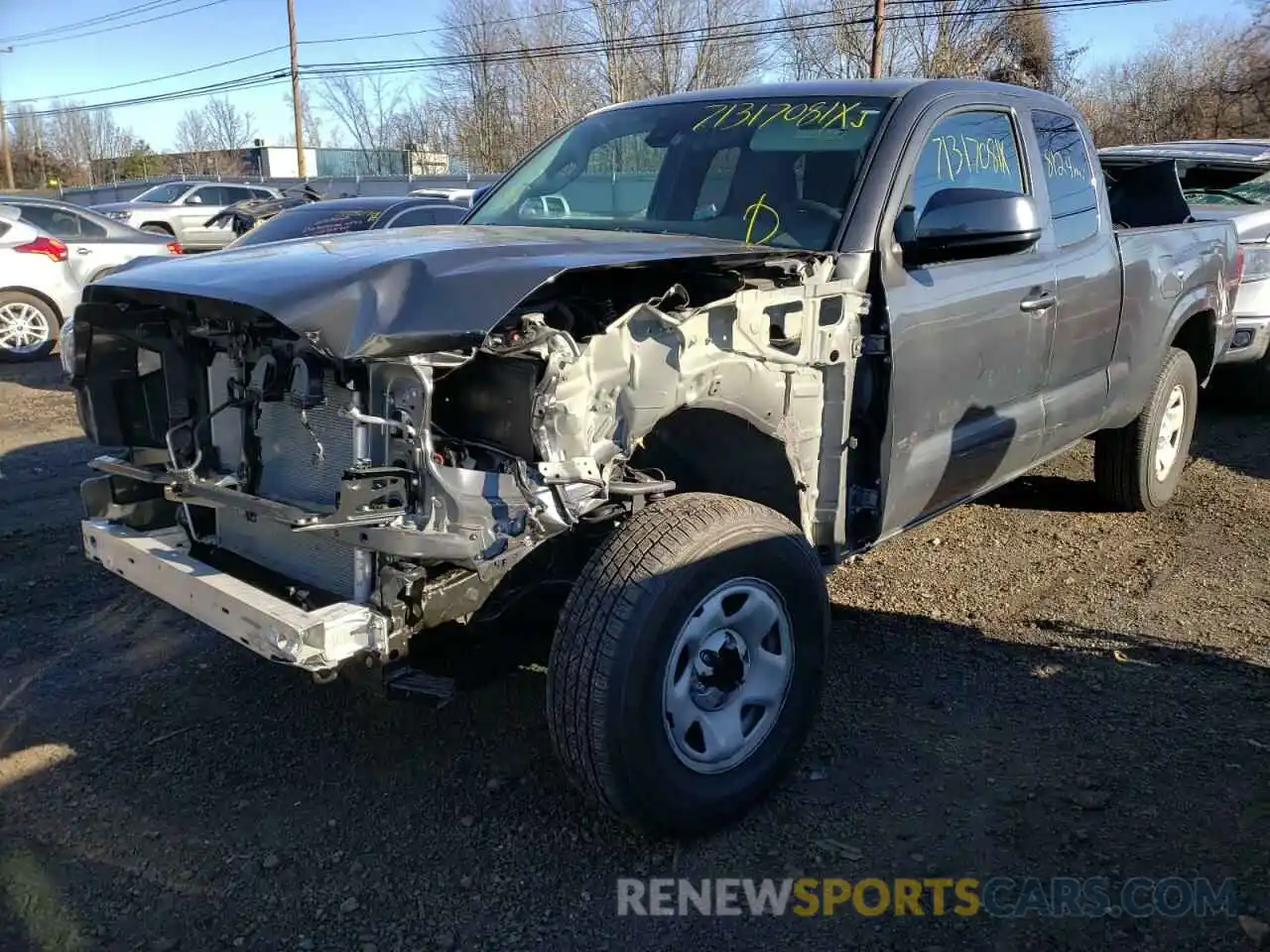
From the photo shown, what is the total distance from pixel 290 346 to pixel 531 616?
976mm

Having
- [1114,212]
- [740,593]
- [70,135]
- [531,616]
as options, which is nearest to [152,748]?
[531,616]

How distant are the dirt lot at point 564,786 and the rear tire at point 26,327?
256 inches

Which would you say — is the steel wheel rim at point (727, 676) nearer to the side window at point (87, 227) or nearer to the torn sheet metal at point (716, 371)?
the torn sheet metal at point (716, 371)

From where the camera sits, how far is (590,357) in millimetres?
2684

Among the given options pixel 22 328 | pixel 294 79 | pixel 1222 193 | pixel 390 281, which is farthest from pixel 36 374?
pixel 294 79

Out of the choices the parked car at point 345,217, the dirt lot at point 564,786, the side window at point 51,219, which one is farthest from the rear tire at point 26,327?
the dirt lot at point 564,786

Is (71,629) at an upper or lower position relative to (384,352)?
lower

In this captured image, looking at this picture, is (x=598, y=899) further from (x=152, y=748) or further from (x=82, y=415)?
(x=82, y=415)

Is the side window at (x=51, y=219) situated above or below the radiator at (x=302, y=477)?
above

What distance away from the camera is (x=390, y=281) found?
2.56m

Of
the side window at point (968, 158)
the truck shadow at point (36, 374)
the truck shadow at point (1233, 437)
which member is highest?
the side window at point (968, 158)

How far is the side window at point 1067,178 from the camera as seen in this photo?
4.38 meters

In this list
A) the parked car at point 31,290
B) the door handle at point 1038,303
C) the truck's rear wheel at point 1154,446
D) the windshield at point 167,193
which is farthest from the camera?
the windshield at point 167,193

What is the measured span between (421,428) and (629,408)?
1.82ft
